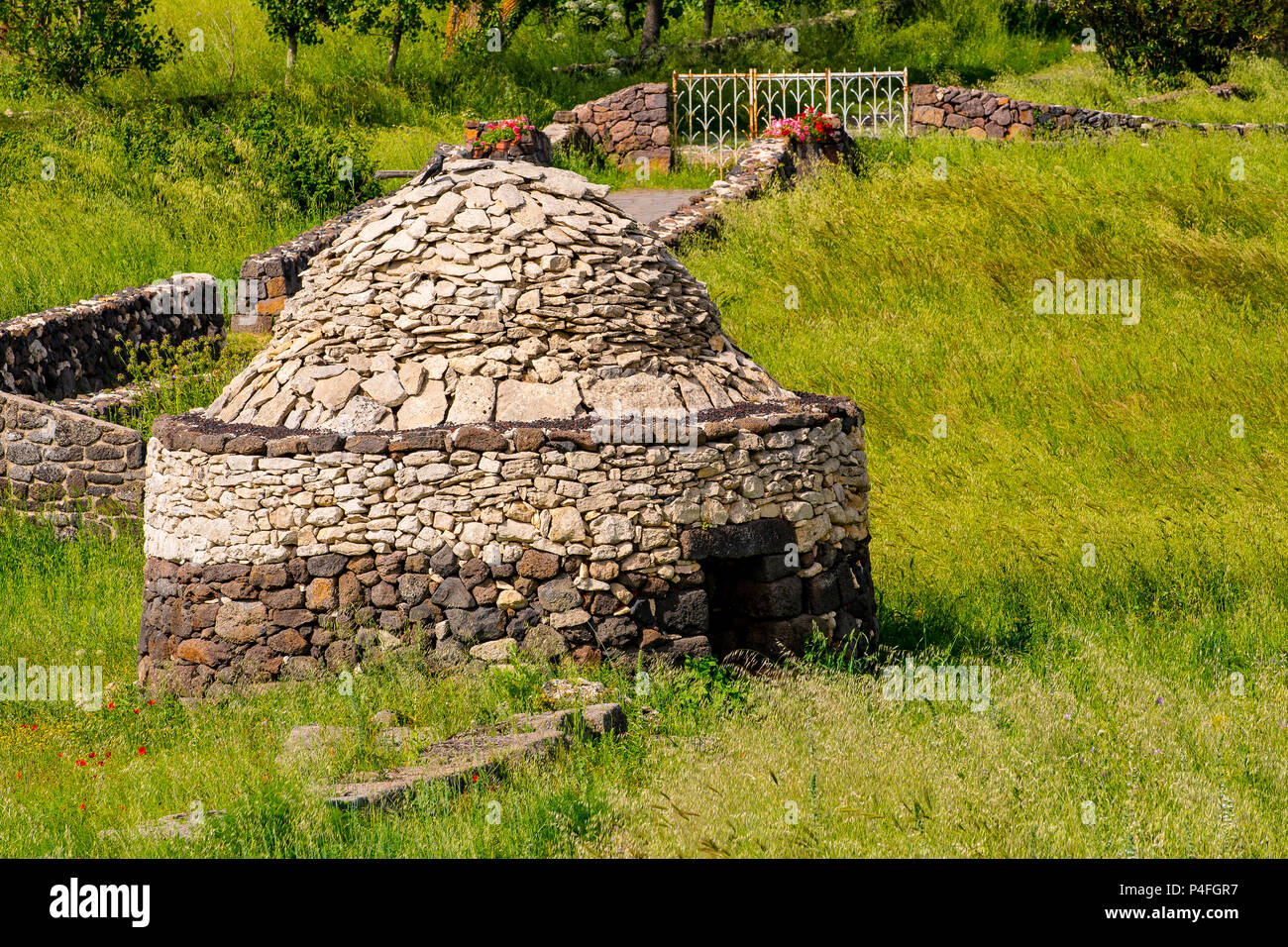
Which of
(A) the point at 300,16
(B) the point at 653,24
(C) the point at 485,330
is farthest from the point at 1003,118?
(C) the point at 485,330

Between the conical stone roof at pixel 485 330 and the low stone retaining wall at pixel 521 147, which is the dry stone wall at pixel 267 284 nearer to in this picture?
the low stone retaining wall at pixel 521 147

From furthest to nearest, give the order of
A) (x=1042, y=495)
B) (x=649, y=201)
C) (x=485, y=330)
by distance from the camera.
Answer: (x=649, y=201) < (x=1042, y=495) < (x=485, y=330)

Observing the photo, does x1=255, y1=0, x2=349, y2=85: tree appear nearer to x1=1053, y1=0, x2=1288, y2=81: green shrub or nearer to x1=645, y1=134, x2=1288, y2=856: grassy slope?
x1=645, y1=134, x2=1288, y2=856: grassy slope

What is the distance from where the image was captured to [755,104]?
22500 millimetres

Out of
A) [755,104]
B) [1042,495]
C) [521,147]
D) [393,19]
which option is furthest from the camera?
[393,19]

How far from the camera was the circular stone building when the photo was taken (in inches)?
301

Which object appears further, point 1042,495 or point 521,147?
point 521,147

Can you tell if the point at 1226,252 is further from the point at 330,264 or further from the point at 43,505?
the point at 43,505

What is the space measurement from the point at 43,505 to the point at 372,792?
7710 mm

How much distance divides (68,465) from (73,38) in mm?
15297

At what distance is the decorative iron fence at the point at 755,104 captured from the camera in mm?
22500

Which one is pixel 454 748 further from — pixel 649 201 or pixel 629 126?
pixel 629 126

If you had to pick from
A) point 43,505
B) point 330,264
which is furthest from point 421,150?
point 330,264

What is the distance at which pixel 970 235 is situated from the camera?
1658 centimetres
